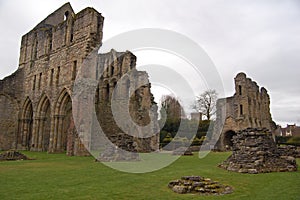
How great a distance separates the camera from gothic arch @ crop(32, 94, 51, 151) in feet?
72.5

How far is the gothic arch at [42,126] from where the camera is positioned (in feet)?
72.5

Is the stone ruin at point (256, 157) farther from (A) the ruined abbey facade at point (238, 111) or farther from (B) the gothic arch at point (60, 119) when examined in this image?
(A) the ruined abbey facade at point (238, 111)

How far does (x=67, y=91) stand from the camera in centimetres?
1977

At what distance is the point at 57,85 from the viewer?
2117cm

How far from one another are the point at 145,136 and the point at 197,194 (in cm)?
1813

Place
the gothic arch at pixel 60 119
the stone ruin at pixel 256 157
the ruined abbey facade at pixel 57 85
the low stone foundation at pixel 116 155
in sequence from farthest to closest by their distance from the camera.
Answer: the gothic arch at pixel 60 119, the ruined abbey facade at pixel 57 85, the low stone foundation at pixel 116 155, the stone ruin at pixel 256 157

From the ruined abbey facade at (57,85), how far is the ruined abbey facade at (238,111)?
28.7 feet

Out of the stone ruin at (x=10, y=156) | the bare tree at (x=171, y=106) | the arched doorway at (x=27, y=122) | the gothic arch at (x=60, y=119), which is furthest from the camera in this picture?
the bare tree at (x=171, y=106)

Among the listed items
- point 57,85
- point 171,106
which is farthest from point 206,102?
point 57,85

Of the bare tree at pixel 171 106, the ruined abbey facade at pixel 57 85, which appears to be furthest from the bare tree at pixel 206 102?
the ruined abbey facade at pixel 57 85

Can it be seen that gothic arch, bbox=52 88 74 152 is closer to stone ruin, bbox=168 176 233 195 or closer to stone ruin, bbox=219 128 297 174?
stone ruin, bbox=219 128 297 174

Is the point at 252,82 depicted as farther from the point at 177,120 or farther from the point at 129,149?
the point at 129,149

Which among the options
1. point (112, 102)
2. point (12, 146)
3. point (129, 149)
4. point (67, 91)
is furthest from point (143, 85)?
point (12, 146)

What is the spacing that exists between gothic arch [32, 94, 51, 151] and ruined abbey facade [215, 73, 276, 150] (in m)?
17.7
